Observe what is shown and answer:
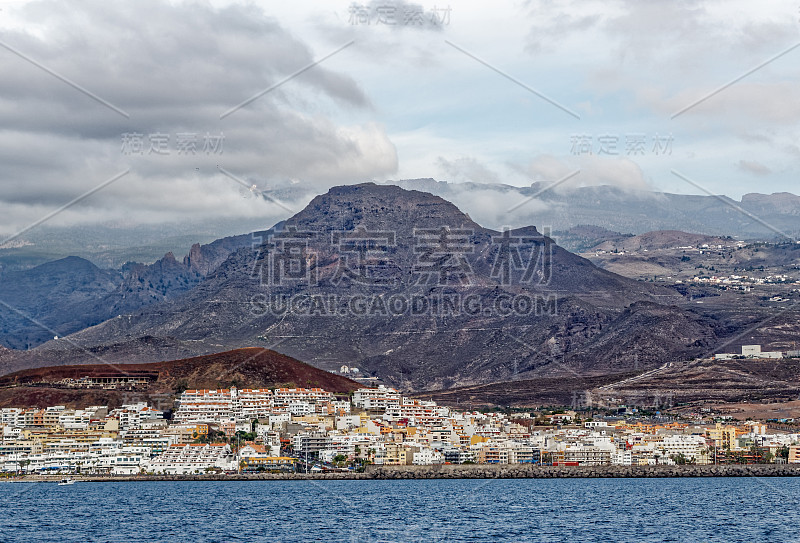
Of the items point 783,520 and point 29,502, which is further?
point 29,502

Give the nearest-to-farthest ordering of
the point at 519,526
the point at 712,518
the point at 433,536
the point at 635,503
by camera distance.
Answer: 1. the point at 433,536
2. the point at 519,526
3. the point at 712,518
4. the point at 635,503

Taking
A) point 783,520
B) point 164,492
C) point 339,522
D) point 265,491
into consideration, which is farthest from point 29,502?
point 783,520

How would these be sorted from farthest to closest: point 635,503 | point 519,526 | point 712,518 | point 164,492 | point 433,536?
1. point 164,492
2. point 635,503
3. point 712,518
4. point 519,526
5. point 433,536

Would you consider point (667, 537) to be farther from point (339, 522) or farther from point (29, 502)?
point (29, 502)

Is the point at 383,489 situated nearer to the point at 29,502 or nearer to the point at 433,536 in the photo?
the point at 29,502

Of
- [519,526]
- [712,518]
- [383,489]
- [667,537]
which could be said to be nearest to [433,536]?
[519,526]

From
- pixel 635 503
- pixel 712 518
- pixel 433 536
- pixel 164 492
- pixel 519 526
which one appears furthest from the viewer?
pixel 164 492
